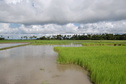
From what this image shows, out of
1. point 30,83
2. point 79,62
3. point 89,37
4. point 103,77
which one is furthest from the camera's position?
point 89,37

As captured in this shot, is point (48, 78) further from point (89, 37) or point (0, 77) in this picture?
point (89, 37)

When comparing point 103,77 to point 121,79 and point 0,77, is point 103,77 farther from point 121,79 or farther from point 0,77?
point 0,77

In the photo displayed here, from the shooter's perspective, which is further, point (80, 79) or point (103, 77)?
point (80, 79)

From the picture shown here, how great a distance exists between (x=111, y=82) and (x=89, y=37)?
79.0 meters

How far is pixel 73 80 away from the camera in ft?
18.5

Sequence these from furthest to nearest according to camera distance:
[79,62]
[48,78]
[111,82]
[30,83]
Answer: [79,62], [48,78], [30,83], [111,82]

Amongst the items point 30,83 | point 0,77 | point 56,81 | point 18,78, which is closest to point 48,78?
point 56,81

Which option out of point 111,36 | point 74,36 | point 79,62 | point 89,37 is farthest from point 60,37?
point 79,62

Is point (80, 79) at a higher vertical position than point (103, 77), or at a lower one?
lower

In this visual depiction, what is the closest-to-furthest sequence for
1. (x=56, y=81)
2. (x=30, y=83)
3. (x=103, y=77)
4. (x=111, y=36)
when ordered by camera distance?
(x=103, y=77) < (x=30, y=83) < (x=56, y=81) < (x=111, y=36)

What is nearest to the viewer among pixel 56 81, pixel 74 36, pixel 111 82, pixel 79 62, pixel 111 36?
pixel 111 82

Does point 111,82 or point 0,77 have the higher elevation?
point 111,82

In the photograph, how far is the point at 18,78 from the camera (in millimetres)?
5832

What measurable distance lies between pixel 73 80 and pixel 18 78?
107 inches
